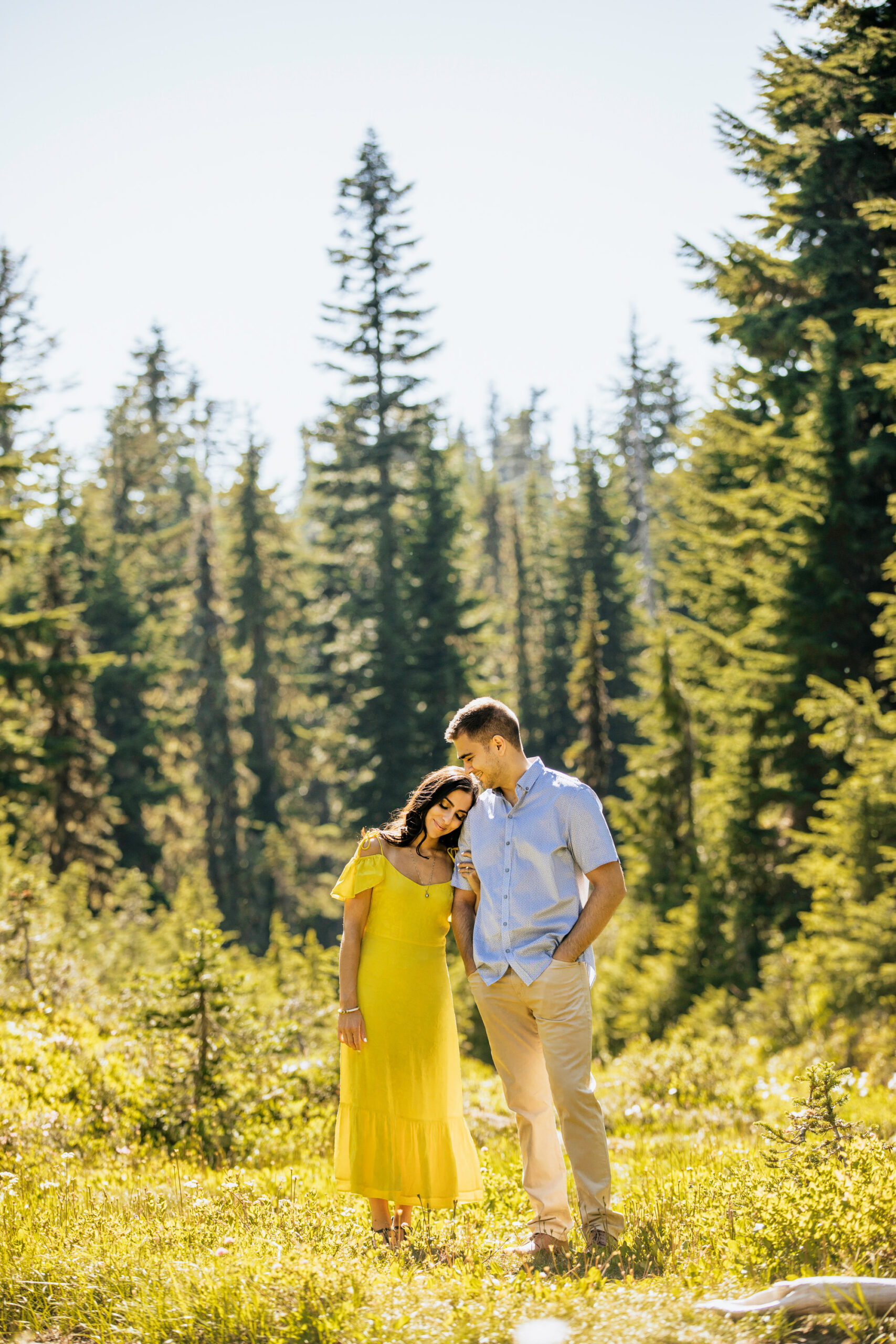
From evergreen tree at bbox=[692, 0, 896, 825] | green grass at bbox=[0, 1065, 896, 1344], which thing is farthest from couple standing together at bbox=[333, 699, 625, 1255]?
evergreen tree at bbox=[692, 0, 896, 825]

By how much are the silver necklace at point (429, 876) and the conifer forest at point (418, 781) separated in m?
1.38

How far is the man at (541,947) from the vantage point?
4.07 metres

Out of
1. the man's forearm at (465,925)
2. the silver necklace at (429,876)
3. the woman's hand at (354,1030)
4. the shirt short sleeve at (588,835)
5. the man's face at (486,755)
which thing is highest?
the man's face at (486,755)

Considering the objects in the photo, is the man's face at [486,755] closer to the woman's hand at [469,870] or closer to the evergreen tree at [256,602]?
the woman's hand at [469,870]

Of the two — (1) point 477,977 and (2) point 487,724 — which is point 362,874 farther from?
(2) point 487,724

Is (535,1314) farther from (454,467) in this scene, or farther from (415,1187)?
(454,467)

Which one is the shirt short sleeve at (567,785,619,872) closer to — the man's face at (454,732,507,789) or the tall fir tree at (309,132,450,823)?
the man's face at (454,732,507,789)

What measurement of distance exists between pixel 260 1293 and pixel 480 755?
2.10 meters

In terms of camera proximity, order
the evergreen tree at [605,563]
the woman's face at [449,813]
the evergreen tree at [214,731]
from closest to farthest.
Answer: the woman's face at [449,813], the evergreen tree at [214,731], the evergreen tree at [605,563]

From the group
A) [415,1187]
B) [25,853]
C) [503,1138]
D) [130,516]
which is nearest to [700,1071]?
[503,1138]

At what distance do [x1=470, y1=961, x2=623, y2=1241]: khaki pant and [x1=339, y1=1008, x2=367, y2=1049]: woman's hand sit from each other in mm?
541

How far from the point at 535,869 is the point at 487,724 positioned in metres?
0.65

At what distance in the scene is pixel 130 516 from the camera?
133ft

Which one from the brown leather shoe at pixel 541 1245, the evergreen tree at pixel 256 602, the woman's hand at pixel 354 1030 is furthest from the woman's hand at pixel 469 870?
the evergreen tree at pixel 256 602
